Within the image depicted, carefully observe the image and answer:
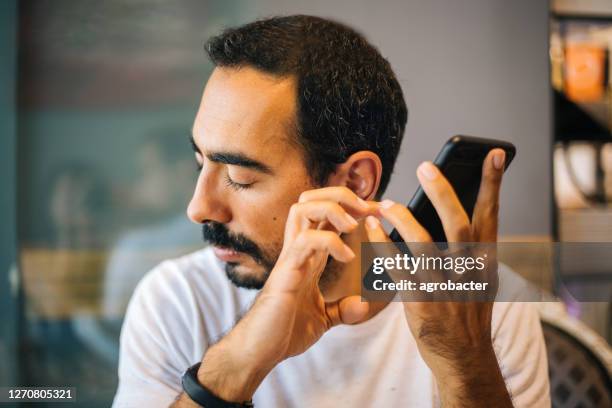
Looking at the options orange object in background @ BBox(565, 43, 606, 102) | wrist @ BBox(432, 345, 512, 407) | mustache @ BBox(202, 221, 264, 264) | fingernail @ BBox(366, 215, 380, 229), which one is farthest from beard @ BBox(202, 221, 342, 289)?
orange object in background @ BBox(565, 43, 606, 102)

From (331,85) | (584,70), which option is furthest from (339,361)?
(584,70)

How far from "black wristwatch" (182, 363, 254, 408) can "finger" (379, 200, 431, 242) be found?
13.0 inches

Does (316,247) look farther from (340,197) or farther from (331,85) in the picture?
(331,85)

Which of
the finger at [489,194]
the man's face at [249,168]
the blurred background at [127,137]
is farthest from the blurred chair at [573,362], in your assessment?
the man's face at [249,168]

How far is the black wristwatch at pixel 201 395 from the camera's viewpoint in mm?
789

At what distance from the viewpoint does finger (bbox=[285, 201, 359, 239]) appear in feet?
2.35

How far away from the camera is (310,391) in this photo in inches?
33.7

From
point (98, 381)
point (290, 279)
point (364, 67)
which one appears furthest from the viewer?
point (98, 381)

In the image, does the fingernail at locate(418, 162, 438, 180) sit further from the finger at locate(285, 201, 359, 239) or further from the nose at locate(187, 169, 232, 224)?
the nose at locate(187, 169, 232, 224)

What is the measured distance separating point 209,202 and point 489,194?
1.35 feet

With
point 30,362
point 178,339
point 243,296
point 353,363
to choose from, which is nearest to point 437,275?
point 353,363

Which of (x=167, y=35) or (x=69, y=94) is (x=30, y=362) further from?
(x=167, y=35)

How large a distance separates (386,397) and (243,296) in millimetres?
273

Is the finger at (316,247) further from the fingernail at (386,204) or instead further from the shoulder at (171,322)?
the shoulder at (171,322)
